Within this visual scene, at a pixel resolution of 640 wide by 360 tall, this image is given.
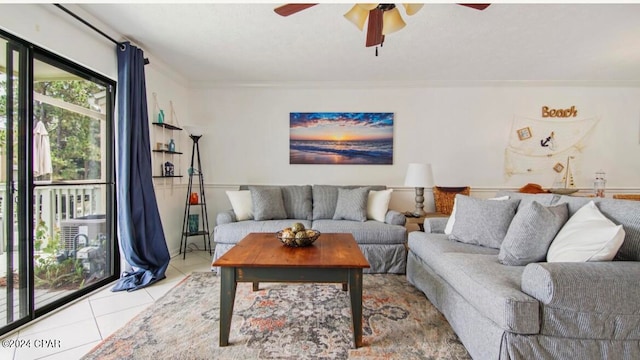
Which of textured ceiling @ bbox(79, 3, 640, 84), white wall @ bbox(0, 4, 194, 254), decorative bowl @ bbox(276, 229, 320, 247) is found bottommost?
decorative bowl @ bbox(276, 229, 320, 247)

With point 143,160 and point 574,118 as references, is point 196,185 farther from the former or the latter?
point 574,118

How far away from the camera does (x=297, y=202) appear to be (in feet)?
11.1

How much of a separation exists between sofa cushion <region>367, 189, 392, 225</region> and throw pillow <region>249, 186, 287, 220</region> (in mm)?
1048

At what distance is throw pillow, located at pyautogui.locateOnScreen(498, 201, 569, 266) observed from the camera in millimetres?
1706

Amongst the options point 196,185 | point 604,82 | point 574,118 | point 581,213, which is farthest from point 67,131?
point 604,82

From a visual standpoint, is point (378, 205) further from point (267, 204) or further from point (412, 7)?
point (412, 7)

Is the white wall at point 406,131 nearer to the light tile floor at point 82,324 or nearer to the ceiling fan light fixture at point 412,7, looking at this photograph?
the light tile floor at point 82,324

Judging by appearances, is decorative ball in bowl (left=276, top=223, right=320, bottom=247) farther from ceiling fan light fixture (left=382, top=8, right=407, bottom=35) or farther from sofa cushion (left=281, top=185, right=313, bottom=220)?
ceiling fan light fixture (left=382, top=8, right=407, bottom=35)

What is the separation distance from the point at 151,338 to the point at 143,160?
1699mm

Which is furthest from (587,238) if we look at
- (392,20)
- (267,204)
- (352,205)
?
(267,204)

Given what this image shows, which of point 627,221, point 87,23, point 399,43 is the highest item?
point 399,43

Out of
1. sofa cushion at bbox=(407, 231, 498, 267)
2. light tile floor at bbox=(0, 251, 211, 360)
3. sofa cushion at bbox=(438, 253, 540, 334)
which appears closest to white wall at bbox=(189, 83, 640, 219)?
sofa cushion at bbox=(407, 231, 498, 267)

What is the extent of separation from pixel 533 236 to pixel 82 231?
354 centimetres

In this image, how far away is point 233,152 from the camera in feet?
12.7
